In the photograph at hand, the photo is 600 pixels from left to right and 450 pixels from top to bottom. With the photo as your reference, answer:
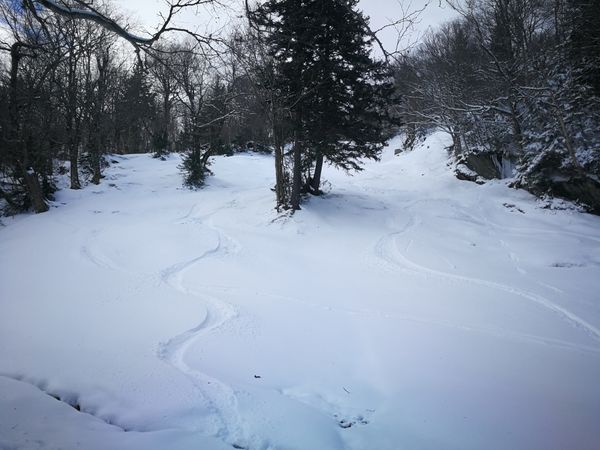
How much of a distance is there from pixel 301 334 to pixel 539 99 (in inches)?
473

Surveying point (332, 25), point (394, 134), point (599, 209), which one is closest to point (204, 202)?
point (332, 25)

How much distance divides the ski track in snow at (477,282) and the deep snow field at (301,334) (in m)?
0.04

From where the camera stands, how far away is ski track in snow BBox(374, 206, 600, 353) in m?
4.67

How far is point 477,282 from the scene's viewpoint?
6.58 m

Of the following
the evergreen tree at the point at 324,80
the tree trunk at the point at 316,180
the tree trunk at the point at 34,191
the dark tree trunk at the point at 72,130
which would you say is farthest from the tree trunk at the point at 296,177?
the dark tree trunk at the point at 72,130

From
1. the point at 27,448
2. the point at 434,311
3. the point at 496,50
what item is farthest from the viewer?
the point at 496,50

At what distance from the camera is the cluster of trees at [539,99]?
10828mm

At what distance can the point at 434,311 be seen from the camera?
5445mm

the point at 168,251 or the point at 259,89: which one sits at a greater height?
the point at 259,89

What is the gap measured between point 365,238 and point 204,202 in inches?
292

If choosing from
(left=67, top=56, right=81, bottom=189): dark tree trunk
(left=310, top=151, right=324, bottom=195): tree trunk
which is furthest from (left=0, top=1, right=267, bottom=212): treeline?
(left=310, top=151, right=324, bottom=195): tree trunk

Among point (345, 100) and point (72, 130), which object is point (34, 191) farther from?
point (345, 100)

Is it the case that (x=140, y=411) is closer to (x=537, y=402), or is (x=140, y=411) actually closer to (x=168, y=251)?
(x=537, y=402)

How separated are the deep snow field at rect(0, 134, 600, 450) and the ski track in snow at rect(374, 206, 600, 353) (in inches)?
1.6
